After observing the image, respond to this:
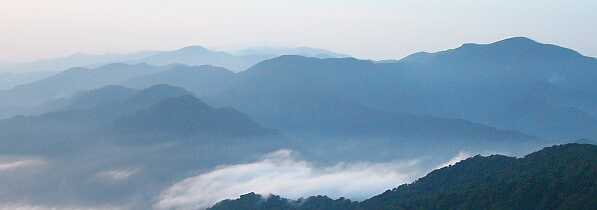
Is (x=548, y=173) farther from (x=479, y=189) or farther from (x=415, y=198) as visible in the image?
(x=415, y=198)

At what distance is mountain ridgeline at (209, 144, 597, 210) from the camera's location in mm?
87062

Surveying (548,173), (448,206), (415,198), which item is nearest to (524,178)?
(548,173)

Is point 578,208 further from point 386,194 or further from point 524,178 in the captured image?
point 386,194

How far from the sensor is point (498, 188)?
312 feet

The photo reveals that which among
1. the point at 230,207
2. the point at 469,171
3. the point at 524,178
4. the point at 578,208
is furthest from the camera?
the point at 230,207

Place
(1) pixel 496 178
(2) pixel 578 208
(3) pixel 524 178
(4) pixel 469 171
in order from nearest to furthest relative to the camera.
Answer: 1. (2) pixel 578 208
2. (3) pixel 524 178
3. (1) pixel 496 178
4. (4) pixel 469 171

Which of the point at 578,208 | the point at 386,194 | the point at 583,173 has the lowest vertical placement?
the point at 578,208

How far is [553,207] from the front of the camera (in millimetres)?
84938

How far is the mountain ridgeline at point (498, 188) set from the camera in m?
87.1

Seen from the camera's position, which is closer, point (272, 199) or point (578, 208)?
point (578, 208)

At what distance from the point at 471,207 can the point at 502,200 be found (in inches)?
161

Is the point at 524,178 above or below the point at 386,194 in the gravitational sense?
below

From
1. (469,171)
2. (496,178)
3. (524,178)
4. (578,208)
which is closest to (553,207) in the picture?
(578,208)

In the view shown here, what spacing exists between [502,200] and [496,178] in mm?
15526
